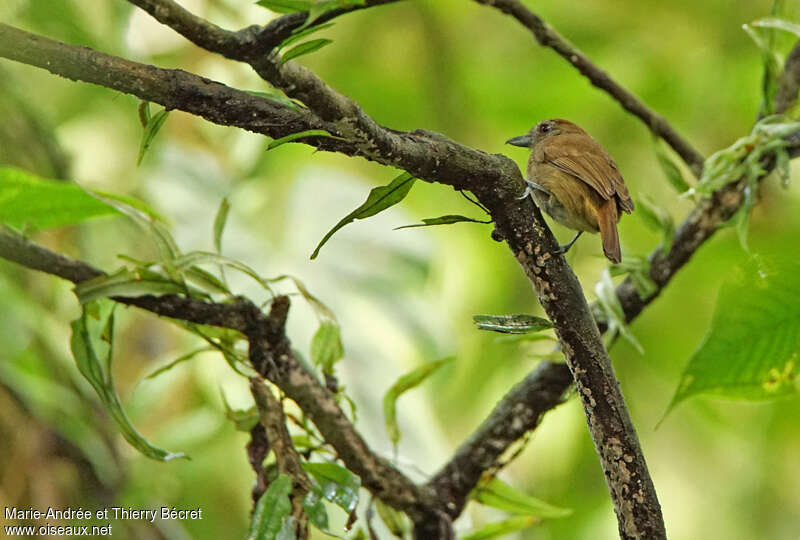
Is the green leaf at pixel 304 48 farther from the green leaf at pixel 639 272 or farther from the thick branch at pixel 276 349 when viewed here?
the green leaf at pixel 639 272

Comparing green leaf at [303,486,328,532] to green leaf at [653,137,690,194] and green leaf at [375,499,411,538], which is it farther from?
green leaf at [653,137,690,194]

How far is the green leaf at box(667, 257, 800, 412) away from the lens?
660mm

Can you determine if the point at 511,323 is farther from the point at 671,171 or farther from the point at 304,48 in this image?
the point at 671,171

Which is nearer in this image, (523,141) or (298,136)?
(298,136)

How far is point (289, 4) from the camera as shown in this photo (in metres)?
0.43

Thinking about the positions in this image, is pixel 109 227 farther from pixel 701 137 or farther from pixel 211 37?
pixel 211 37

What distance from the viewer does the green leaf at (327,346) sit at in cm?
72

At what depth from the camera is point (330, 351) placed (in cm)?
73

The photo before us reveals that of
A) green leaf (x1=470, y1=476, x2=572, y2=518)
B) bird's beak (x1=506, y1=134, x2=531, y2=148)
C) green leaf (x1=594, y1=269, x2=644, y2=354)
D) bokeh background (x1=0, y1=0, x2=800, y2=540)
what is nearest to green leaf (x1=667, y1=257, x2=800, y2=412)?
green leaf (x1=594, y1=269, x2=644, y2=354)

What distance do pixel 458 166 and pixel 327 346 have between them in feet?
0.92

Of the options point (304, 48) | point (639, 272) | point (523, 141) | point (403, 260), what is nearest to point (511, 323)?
point (304, 48)

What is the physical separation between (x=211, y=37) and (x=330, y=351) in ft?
1.14

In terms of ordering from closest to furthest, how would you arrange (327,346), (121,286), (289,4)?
(289,4) < (121,286) < (327,346)

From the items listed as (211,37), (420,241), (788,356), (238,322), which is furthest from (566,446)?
(211,37)
